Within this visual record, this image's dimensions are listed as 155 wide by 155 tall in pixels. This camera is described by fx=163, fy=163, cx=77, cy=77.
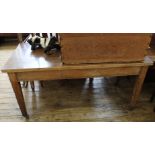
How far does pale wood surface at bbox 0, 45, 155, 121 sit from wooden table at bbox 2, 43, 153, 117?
397 mm

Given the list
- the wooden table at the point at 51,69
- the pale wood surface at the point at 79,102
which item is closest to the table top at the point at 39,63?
the wooden table at the point at 51,69

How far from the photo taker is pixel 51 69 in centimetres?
127

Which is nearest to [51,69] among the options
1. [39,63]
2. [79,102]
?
[39,63]

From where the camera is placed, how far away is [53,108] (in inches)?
70.6

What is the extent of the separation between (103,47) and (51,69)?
17.2 inches

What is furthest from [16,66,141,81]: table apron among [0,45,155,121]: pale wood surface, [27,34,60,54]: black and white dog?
[0,45,155,121]: pale wood surface

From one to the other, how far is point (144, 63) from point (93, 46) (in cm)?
47

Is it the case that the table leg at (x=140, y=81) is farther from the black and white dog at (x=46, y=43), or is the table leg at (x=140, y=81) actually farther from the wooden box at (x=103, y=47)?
the black and white dog at (x=46, y=43)

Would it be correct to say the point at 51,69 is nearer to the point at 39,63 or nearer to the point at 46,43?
the point at 39,63

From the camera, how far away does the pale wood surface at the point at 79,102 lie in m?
1.69

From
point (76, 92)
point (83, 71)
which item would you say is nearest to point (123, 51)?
point (83, 71)

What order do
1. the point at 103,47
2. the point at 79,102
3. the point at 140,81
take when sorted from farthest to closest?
the point at 79,102 → the point at 140,81 → the point at 103,47

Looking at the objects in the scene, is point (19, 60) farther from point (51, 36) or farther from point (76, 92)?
point (76, 92)
